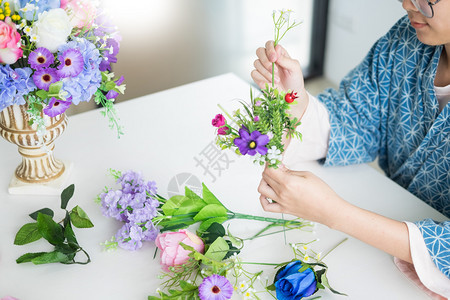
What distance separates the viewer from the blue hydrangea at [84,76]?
1000mm

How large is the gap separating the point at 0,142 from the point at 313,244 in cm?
94

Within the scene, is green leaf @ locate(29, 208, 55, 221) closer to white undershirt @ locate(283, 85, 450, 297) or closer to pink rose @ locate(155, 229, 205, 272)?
pink rose @ locate(155, 229, 205, 272)

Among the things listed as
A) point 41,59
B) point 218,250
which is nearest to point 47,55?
point 41,59

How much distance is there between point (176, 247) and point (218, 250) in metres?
0.08

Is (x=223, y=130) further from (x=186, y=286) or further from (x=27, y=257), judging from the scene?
(x=27, y=257)

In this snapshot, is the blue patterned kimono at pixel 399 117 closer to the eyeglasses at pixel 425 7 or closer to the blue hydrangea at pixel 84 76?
the eyeglasses at pixel 425 7

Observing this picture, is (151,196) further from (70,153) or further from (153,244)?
(70,153)

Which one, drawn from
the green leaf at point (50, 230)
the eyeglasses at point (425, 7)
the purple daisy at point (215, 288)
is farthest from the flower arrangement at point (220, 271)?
the eyeglasses at point (425, 7)

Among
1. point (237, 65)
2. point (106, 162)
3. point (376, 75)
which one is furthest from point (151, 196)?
point (237, 65)

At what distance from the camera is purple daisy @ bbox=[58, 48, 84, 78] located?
3.22 feet

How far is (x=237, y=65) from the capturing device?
123 inches

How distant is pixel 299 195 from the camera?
95cm

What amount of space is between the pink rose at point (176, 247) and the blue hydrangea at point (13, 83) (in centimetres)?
42

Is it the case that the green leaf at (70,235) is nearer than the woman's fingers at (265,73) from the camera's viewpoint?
Yes
